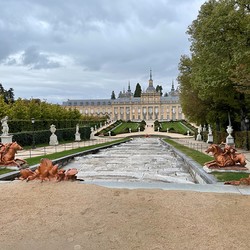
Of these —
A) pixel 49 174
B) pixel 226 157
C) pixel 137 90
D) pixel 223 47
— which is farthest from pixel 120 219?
pixel 137 90

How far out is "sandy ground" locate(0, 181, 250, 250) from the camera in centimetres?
346

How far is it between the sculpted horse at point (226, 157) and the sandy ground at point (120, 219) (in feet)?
11.8

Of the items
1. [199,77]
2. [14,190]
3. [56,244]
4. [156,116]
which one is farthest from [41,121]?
[156,116]

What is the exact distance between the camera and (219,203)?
4.59 meters

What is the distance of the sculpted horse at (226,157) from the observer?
8.58m

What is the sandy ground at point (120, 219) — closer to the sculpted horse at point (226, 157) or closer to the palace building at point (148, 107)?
the sculpted horse at point (226, 157)

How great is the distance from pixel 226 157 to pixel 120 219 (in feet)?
18.1

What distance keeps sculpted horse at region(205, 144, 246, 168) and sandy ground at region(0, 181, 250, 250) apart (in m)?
3.60

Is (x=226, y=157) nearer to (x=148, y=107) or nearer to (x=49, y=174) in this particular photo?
(x=49, y=174)

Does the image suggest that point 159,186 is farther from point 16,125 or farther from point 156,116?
point 156,116

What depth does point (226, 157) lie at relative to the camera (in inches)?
344

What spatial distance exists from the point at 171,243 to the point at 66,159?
10.6m

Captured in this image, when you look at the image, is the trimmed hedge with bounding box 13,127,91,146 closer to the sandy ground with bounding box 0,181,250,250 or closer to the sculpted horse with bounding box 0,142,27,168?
the sculpted horse with bounding box 0,142,27,168

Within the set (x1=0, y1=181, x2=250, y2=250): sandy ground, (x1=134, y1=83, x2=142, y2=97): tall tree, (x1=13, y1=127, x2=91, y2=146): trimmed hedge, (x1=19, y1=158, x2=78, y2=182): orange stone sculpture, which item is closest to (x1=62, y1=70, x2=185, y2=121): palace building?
(x1=134, y1=83, x2=142, y2=97): tall tree
